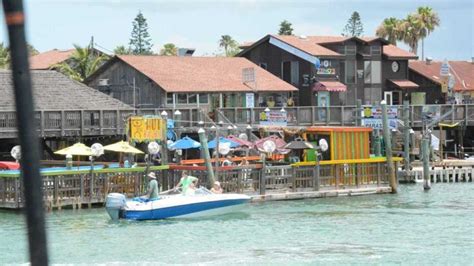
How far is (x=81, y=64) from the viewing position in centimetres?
7556

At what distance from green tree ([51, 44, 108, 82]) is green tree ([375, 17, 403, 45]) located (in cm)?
4131

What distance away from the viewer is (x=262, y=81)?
64.4 m

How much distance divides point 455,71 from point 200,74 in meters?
29.5

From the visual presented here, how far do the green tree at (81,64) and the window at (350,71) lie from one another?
61.1ft

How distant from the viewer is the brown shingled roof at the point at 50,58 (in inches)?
3028

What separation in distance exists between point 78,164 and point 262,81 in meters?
25.7

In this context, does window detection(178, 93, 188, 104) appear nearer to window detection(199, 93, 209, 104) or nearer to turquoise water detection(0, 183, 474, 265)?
window detection(199, 93, 209, 104)

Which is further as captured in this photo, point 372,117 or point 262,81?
point 262,81

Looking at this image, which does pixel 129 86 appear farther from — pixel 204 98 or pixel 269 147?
pixel 269 147

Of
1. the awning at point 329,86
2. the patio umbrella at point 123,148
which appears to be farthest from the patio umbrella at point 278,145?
the awning at point 329,86

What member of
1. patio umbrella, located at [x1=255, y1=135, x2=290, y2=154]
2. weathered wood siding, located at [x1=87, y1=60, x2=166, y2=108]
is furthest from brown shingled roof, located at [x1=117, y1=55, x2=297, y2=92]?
patio umbrella, located at [x1=255, y1=135, x2=290, y2=154]

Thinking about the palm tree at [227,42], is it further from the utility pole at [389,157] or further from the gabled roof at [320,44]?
the utility pole at [389,157]

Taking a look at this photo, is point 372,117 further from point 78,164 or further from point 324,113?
point 78,164

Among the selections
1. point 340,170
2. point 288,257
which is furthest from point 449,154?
point 288,257
